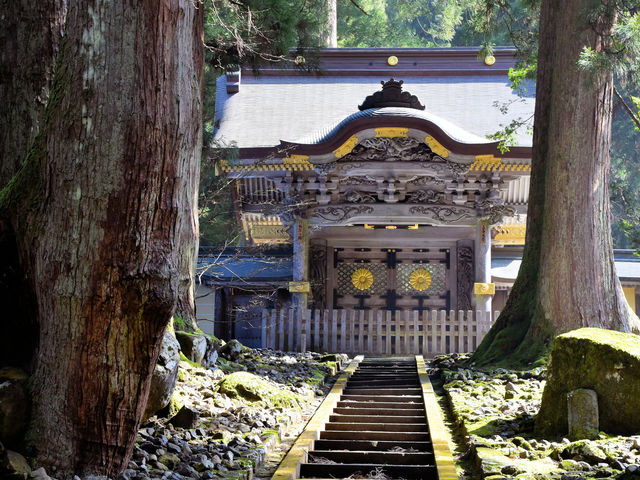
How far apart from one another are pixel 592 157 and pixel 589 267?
135cm

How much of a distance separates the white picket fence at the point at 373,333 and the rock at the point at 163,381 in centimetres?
835

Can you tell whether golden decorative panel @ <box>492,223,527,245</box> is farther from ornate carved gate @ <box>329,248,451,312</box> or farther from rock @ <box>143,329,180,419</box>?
rock @ <box>143,329,180,419</box>

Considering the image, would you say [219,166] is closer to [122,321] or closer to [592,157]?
[592,157]

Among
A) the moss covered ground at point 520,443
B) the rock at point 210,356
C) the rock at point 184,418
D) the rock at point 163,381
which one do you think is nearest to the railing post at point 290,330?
the rock at point 210,356

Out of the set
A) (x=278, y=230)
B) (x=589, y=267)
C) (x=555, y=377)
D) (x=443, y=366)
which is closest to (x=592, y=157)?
(x=589, y=267)

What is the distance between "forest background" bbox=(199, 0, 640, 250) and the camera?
953 centimetres

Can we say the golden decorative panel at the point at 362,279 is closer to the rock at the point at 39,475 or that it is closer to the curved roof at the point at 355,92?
the curved roof at the point at 355,92

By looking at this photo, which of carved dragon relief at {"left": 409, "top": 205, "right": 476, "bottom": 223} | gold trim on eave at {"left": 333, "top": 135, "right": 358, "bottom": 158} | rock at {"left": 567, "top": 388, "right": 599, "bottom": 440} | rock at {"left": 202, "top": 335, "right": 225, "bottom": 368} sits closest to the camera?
rock at {"left": 567, "top": 388, "right": 599, "bottom": 440}

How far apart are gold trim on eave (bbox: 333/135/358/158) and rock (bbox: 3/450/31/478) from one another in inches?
415

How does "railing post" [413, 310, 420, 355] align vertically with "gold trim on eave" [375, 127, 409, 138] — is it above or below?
below

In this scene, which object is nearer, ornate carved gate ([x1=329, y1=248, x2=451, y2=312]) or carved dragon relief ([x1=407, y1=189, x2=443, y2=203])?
carved dragon relief ([x1=407, y1=189, x2=443, y2=203])

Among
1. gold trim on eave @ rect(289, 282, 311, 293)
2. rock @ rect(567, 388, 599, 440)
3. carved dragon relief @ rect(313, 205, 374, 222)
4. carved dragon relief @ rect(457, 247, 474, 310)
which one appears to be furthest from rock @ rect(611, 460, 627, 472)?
carved dragon relief @ rect(457, 247, 474, 310)

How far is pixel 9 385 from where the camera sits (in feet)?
12.3

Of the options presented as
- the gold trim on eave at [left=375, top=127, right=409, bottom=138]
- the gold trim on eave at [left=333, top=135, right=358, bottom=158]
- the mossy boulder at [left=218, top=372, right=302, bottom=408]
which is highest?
the gold trim on eave at [left=375, top=127, right=409, bottom=138]
